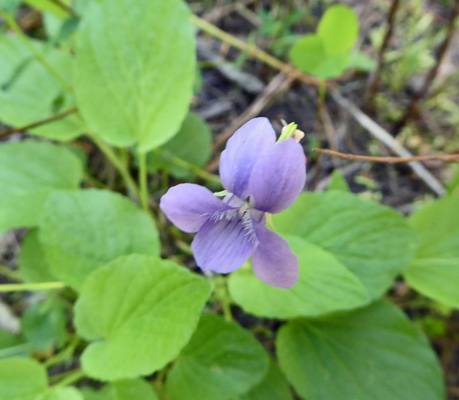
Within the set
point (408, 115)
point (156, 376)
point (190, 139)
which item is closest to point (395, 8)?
point (408, 115)

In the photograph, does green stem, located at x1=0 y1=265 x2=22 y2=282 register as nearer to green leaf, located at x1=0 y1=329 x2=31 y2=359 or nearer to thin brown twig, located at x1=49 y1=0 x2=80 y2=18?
green leaf, located at x1=0 y1=329 x2=31 y2=359

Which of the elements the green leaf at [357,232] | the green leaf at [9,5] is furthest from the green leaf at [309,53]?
the green leaf at [9,5]

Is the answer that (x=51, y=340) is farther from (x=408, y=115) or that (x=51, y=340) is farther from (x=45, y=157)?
(x=408, y=115)

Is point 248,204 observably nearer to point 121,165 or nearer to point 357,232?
point 357,232

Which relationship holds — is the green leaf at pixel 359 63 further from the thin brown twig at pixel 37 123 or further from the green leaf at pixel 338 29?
the thin brown twig at pixel 37 123

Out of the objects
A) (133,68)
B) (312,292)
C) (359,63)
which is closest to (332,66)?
(359,63)
